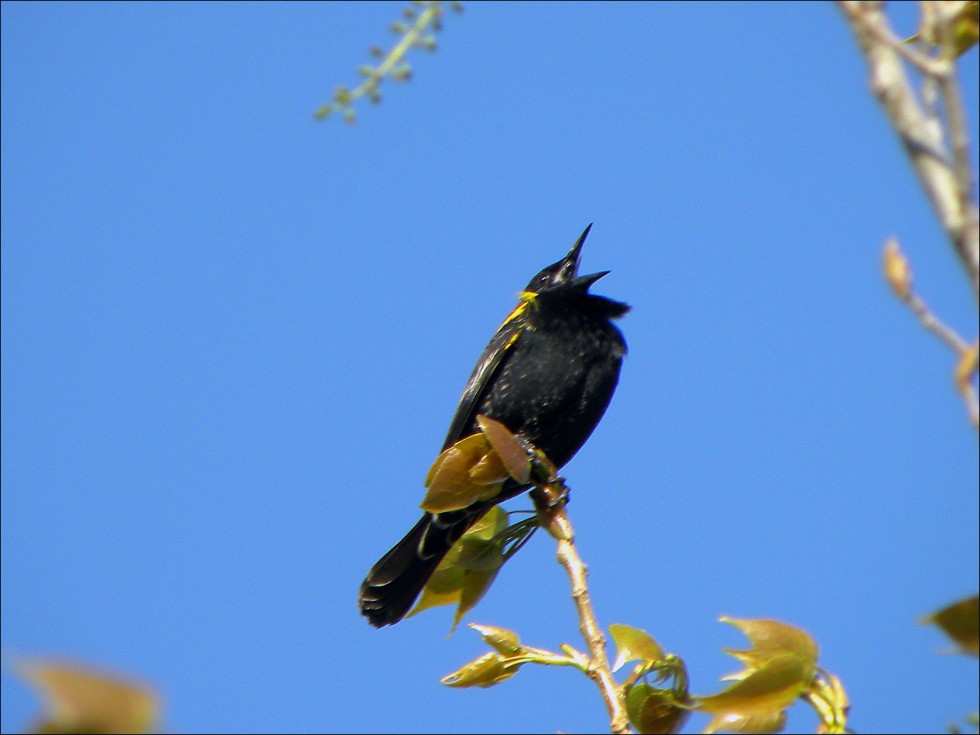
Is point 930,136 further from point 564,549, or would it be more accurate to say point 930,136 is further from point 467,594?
point 467,594

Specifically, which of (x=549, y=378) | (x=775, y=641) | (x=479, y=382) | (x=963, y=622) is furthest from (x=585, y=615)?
(x=479, y=382)

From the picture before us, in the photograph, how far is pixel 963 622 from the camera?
1229 mm

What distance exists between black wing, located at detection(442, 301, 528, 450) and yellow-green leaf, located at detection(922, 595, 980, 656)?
3475 millimetres

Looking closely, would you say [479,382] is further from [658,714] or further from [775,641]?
[775,641]

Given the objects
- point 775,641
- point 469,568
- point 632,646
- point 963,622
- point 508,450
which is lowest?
point 963,622

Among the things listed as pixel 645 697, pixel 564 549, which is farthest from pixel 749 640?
pixel 564 549

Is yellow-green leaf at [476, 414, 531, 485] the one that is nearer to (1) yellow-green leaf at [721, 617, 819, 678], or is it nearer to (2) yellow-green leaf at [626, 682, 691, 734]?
(2) yellow-green leaf at [626, 682, 691, 734]

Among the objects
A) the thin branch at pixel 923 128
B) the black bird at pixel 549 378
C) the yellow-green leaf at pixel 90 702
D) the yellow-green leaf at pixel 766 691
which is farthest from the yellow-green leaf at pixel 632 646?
the black bird at pixel 549 378

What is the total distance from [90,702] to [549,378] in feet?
12.7

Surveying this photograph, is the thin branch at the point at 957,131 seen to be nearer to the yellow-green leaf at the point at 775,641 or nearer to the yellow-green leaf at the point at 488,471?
the yellow-green leaf at the point at 775,641

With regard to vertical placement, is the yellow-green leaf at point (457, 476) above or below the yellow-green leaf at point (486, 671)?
above

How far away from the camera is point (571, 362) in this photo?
15.1 feet

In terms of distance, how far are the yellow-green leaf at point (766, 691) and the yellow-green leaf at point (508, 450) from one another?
0.90m

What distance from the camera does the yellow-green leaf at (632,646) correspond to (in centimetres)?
190
